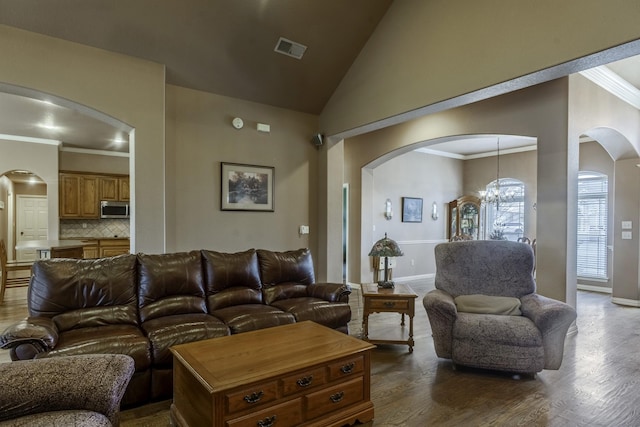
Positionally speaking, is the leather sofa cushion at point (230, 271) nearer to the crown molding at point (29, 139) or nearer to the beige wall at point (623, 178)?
the beige wall at point (623, 178)

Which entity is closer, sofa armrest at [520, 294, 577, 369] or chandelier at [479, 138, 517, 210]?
sofa armrest at [520, 294, 577, 369]

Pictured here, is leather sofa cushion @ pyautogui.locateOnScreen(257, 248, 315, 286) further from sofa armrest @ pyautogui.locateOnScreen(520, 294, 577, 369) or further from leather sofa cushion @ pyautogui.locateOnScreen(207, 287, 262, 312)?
sofa armrest @ pyautogui.locateOnScreen(520, 294, 577, 369)

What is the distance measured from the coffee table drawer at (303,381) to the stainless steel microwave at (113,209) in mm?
7904

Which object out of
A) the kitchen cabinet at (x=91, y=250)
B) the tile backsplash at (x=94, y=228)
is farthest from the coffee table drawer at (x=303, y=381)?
the tile backsplash at (x=94, y=228)

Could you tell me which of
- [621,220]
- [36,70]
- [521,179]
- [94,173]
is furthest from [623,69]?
[94,173]

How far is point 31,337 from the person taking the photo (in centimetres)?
209

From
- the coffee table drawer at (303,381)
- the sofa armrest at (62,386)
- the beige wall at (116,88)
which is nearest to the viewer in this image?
the sofa armrest at (62,386)

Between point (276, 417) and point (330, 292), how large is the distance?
1737mm

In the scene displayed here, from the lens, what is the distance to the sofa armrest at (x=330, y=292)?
353cm

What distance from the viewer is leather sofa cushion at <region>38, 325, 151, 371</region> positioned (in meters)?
2.22

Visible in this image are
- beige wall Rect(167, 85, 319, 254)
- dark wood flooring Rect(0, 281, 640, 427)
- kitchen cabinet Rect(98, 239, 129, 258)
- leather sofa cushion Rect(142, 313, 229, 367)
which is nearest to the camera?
dark wood flooring Rect(0, 281, 640, 427)

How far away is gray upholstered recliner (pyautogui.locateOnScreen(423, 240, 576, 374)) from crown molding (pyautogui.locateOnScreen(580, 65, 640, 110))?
9.05 feet

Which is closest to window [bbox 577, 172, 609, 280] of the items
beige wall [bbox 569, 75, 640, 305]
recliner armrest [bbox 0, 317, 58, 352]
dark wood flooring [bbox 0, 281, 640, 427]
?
beige wall [bbox 569, 75, 640, 305]

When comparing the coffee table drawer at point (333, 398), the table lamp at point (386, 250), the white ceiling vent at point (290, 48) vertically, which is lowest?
the coffee table drawer at point (333, 398)
